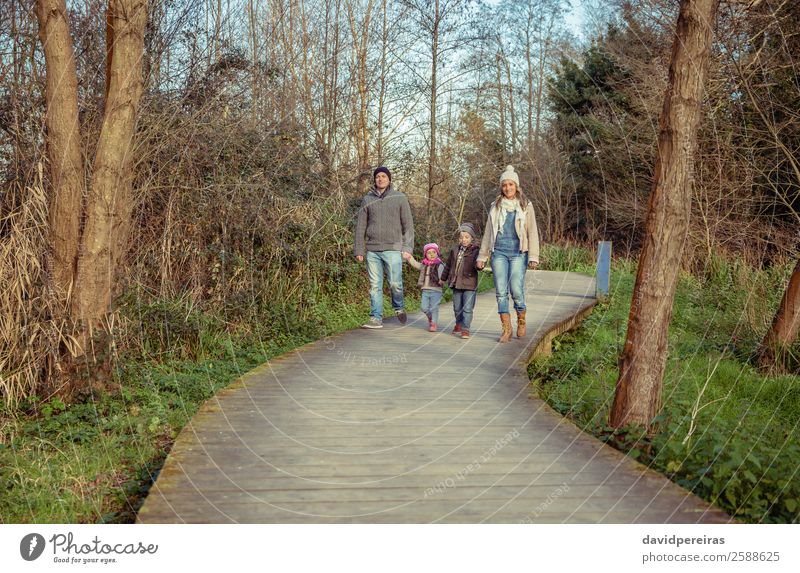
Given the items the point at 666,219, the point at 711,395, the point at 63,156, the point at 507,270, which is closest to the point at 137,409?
the point at 63,156

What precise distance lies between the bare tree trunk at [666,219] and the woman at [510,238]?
3224 millimetres

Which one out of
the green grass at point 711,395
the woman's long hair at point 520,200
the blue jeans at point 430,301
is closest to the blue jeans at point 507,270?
the woman's long hair at point 520,200

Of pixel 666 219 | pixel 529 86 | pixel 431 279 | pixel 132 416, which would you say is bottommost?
pixel 132 416

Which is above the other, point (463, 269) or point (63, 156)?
point (63, 156)

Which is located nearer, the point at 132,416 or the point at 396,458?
the point at 396,458

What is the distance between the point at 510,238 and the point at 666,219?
3714 mm

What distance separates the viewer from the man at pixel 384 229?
34.3ft

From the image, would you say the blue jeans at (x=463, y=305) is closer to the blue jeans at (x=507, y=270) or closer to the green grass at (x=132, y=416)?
the blue jeans at (x=507, y=270)

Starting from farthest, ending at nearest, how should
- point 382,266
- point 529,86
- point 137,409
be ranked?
point 529,86
point 382,266
point 137,409

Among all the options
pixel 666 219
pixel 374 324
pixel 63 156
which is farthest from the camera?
pixel 374 324

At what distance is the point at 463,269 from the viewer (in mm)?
10078

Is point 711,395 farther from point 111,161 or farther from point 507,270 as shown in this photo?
point 111,161

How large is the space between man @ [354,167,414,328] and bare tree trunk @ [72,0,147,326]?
3.63 m
